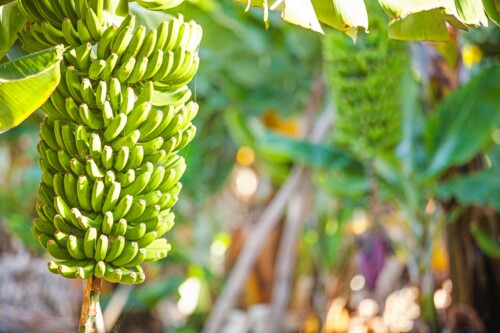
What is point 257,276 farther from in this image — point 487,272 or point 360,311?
point 487,272

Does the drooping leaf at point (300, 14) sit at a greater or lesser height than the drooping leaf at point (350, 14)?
greater

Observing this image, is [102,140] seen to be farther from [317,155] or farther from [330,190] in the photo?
[330,190]

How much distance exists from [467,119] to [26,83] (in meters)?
1.68

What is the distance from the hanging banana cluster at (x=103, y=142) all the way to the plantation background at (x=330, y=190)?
27 cm

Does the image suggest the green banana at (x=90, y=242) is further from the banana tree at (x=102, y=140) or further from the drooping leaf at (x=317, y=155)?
the drooping leaf at (x=317, y=155)

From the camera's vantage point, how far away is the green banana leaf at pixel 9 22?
0.85 m

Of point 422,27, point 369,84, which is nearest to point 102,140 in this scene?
point 422,27

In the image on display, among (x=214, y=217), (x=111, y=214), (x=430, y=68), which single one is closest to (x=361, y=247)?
(x=430, y=68)

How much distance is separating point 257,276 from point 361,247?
1.16m

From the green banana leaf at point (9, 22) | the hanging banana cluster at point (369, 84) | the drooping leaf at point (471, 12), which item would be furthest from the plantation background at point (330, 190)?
the drooping leaf at point (471, 12)

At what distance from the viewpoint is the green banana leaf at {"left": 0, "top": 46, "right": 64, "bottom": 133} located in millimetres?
698

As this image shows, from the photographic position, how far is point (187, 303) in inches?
151

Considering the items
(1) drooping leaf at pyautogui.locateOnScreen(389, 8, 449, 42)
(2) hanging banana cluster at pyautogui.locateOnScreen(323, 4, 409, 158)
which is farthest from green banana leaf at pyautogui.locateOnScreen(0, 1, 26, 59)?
(2) hanging banana cluster at pyautogui.locateOnScreen(323, 4, 409, 158)

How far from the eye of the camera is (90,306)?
2.58 ft
